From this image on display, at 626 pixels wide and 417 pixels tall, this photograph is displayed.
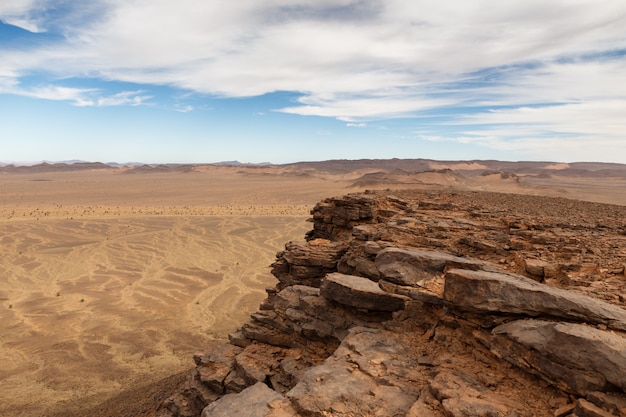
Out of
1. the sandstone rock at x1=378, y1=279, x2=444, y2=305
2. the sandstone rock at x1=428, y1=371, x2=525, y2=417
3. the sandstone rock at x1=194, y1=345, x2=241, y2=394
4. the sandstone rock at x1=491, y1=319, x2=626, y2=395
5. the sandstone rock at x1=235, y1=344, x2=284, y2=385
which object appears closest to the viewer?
the sandstone rock at x1=491, y1=319, x2=626, y2=395

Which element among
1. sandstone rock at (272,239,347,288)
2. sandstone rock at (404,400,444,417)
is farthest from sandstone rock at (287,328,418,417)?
sandstone rock at (272,239,347,288)

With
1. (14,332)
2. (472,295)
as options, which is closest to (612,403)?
(472,295)

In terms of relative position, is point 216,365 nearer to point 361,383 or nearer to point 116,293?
point 361,383

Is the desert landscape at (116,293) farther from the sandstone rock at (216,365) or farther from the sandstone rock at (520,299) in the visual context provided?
the sandstone rock at (520,299)

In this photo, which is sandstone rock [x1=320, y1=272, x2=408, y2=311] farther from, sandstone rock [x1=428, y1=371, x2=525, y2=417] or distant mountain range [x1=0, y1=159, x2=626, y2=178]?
distant mountain range [x1=0, y1=159, x2=626, y2=178]

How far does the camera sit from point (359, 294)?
7.40m

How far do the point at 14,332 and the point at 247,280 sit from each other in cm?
1089

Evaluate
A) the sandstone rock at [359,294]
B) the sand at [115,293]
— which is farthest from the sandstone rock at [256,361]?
the sand at [115,293]

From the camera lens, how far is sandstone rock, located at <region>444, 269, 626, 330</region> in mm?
4965

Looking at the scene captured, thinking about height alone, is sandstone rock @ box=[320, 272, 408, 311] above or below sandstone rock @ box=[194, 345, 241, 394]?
above

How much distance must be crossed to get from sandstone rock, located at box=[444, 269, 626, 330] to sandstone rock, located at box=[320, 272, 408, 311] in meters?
1.24

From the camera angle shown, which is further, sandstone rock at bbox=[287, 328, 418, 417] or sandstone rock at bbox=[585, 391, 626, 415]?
sandstone rock at bbox=[287, 328, 418, 417]

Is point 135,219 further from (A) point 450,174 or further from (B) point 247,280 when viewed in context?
(A) point 450,174

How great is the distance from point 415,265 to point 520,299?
7.27 ft
